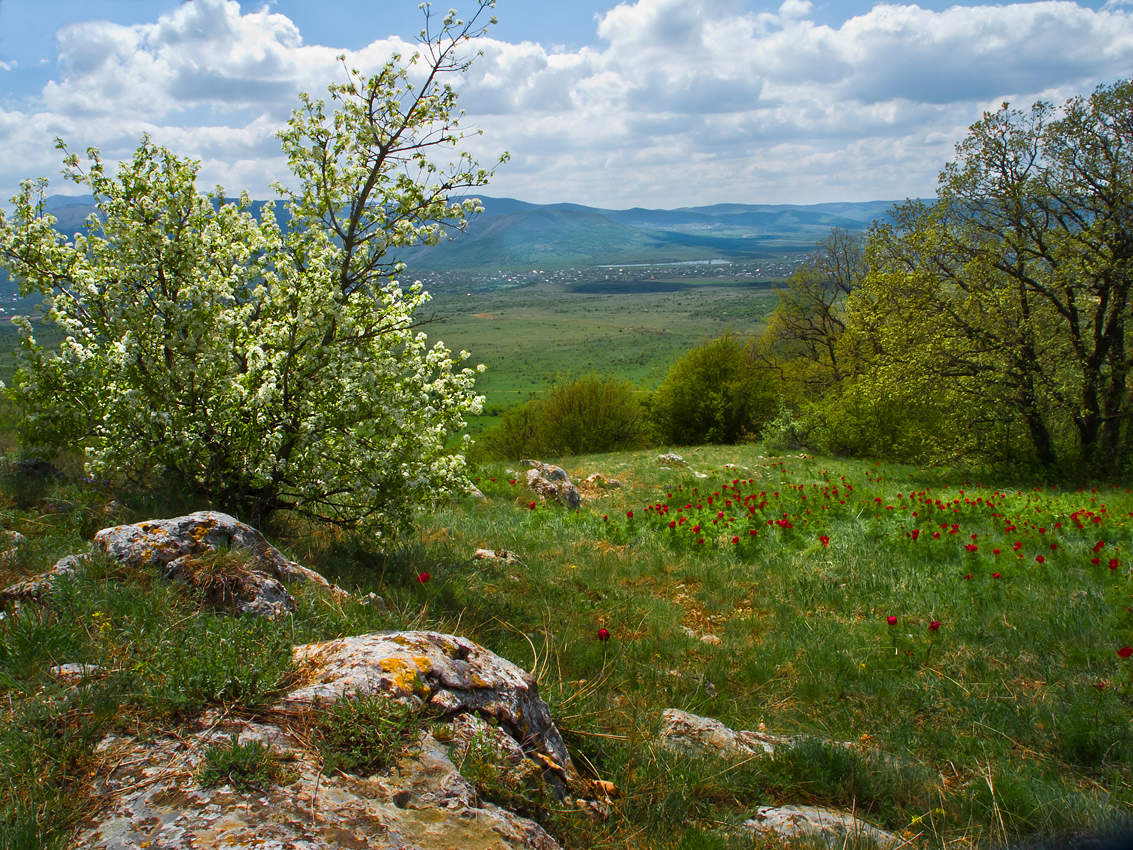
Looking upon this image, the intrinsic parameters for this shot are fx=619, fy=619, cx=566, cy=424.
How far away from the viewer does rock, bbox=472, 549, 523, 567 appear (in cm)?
950

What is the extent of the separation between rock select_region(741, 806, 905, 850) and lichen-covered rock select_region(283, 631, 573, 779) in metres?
1.19

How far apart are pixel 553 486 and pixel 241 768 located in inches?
561

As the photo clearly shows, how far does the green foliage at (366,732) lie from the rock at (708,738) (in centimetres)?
197

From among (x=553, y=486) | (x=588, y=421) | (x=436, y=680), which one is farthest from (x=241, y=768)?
(x=588, y=421)

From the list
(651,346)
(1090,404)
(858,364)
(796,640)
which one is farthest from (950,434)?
(651,346)

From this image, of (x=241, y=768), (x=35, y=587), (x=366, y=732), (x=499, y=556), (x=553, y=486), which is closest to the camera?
(x=241, y=768)

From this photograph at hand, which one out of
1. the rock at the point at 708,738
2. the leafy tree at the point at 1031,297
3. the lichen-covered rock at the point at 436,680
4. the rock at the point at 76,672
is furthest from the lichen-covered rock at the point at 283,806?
the leafy tree at the point at 1031,297

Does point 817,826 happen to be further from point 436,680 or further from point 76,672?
point 76,672

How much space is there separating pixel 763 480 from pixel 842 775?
16.2 metres

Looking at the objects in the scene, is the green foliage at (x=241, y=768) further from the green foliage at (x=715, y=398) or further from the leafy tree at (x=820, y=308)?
the green foliage at (x=715, y=398)

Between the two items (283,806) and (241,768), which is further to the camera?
(241,768)

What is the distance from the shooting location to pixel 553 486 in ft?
55.3

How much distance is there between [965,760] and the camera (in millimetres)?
4898

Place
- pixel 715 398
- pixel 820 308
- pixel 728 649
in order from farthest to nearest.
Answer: pixel 715 398, pixel 820 308, pixel 728 649
